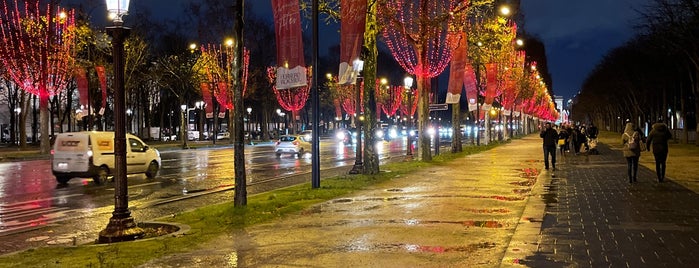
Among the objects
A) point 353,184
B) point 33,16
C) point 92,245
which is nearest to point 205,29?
point 33,16

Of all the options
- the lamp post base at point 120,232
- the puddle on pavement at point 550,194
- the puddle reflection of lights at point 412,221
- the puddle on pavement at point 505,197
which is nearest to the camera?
the lamp post base at point 120,232

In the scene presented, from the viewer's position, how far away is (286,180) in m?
22.2

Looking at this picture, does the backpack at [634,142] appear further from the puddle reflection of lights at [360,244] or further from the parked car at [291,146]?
the parked car at [291,146]

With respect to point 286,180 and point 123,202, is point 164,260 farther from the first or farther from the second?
point 286,180

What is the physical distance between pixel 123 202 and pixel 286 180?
39.1 feet

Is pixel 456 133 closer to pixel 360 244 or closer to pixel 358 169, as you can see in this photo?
pixel 358 169

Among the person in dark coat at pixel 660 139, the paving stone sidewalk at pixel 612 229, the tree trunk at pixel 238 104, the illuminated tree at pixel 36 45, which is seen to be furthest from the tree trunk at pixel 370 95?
the illuminated tree at pixel 36 45

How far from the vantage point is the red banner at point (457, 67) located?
2916cm

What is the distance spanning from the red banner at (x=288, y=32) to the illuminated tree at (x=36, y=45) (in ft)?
87.9

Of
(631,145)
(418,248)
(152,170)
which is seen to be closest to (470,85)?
(152,170)

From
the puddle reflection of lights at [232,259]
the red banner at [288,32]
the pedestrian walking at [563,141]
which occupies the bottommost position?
the puddle reflection of lights at [232,259]

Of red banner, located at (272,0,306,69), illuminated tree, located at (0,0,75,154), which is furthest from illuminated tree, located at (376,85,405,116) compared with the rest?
red banner, located at (272,0,306,69)

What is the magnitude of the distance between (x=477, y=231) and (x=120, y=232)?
5392 millimetres

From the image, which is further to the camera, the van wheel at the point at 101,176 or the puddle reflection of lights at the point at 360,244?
the van wheel at the point at 101,176
